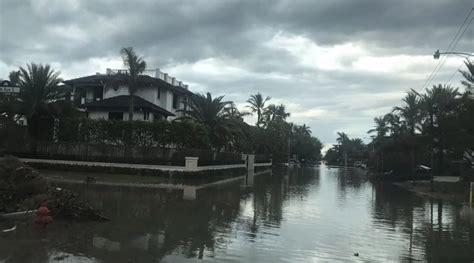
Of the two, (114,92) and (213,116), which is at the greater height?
(114,92)

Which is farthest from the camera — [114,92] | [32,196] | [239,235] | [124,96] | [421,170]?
[421,170]

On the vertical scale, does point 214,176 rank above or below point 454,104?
below

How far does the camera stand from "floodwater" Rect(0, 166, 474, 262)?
35.1 ft

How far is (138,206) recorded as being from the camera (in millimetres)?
19250

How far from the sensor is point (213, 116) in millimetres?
47719

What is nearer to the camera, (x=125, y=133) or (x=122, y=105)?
(x=125, y=133)

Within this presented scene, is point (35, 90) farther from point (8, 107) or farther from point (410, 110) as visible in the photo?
point (410, 110)

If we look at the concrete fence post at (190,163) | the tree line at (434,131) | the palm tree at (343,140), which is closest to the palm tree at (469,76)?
the tree line at (434,131)

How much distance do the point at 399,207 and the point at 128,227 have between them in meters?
15.7

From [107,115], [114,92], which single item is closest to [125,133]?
[107,115]

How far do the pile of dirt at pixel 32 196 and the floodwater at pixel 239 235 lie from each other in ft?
2.08

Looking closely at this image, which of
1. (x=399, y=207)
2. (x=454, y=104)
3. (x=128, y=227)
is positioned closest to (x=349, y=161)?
(x=454, y=104)

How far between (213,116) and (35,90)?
15.3 meters

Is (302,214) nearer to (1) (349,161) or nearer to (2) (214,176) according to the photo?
(2) (214,176)
